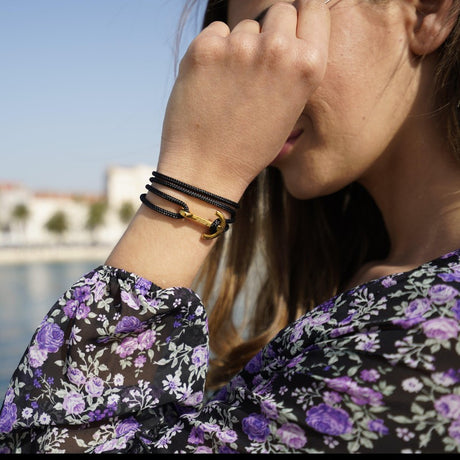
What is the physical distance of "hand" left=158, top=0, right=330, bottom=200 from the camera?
106 centimetres

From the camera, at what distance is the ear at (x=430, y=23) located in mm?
1212

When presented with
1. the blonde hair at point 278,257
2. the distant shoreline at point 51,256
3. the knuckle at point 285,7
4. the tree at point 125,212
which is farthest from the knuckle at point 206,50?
the tree at point 125,212

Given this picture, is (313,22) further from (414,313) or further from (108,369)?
(108,369)

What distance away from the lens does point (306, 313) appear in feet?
3.57

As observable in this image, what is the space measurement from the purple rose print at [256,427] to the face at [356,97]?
65cm

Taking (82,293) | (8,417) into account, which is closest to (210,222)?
(82,293)

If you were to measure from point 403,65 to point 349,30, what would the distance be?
143mm

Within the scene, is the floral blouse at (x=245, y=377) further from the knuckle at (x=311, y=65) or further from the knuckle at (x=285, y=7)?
the knuckle at (x=285, y=7)

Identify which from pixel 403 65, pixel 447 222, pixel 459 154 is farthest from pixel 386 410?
pixel 403 65

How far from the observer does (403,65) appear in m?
1.25

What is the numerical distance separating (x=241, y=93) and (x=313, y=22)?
0.20 m

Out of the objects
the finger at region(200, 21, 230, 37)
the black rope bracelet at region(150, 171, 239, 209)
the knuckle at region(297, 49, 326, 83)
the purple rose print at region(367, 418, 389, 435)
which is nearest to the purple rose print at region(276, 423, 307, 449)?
the purple rose print at region(367, 418, 389, 435)
